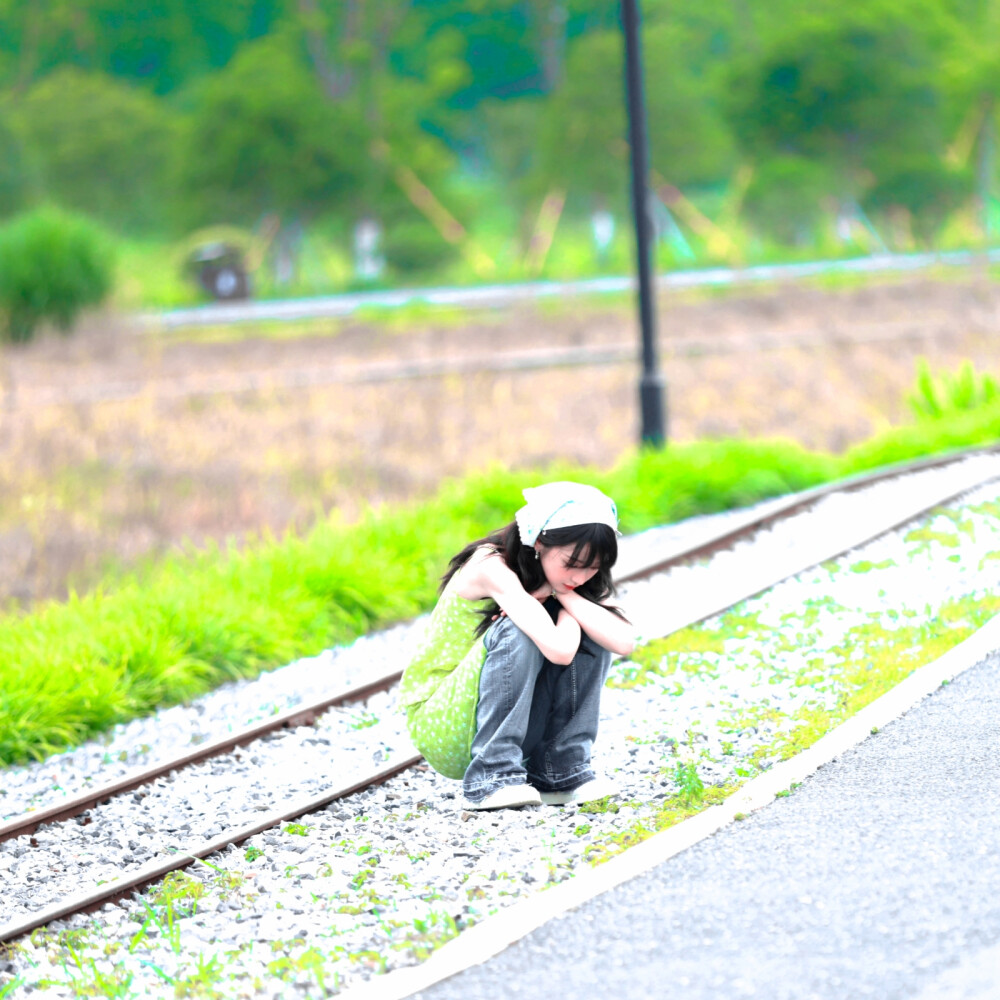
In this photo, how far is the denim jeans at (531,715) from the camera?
487 centimetres

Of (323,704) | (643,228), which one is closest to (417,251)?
(643,228)

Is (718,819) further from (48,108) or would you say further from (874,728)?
(48,108)

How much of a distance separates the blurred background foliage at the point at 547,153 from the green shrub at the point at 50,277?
8.86m

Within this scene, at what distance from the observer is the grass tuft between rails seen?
7.28m

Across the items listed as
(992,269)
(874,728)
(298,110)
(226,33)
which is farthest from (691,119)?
(874,728)

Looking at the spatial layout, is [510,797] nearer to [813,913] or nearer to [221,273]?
[813,913]

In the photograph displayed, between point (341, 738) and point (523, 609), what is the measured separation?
6.68 ft

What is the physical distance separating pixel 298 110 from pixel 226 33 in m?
25.8

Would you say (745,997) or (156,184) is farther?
(156,184)

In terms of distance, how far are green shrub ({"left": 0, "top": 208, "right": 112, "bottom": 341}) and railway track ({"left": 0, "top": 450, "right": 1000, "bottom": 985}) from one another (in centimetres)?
1617

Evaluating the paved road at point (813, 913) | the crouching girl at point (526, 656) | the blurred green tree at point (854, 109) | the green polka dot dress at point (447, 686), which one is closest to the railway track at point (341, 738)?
the green polka dot dress at point (447, 686)

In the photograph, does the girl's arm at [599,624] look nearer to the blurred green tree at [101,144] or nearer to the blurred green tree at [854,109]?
the blurred green tree at [854,109]

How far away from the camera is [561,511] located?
4.76 meters

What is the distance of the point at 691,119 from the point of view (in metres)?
46.9
